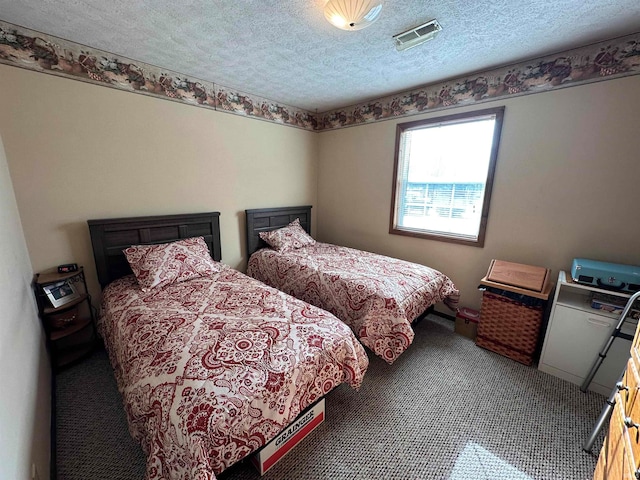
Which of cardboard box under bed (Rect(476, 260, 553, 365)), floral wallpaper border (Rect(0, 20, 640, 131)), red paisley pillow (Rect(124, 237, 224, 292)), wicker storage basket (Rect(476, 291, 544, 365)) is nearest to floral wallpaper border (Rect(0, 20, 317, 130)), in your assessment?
floral wallpaper border (Rect(0, 20, 640, 131))

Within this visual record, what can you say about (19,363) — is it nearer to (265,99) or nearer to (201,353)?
(201,353)

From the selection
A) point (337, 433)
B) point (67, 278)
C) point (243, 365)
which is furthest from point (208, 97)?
point (337, 433)

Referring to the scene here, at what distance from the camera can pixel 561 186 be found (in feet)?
6.86

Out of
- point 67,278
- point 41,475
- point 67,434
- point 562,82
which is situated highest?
point 562,82

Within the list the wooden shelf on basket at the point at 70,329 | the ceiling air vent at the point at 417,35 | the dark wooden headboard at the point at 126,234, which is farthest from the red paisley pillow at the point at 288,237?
the ceiling air vent at the point at 417,35

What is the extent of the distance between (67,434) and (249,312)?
1232 mm

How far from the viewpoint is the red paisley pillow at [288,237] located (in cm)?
313

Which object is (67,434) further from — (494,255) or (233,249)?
(494,255)

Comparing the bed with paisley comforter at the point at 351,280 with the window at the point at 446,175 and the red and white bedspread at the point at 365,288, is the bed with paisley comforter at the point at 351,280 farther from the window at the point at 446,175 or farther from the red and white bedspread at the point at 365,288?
the window at the point at 446,175

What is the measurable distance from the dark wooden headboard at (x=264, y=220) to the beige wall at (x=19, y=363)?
1826 millimetres

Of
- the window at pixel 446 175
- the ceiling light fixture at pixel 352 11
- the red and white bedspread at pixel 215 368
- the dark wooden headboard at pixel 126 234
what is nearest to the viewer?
the red and white bedspread at pixel 215 368

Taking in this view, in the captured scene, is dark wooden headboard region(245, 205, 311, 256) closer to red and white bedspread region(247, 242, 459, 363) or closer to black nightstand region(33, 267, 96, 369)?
red and white bedspread region(247, 242, 459, 363)

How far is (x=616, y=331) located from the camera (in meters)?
1.58

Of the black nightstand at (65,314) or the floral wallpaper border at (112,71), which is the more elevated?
the floral wallpaper border at (112,71)
